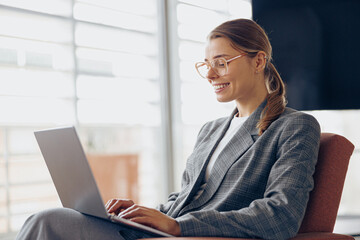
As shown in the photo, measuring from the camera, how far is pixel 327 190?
1429 mm

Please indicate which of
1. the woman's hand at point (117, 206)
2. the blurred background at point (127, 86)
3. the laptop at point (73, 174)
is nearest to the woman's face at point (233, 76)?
the woman's hand at point (117, 206)

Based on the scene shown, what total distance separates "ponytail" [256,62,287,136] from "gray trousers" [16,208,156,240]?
0.62m

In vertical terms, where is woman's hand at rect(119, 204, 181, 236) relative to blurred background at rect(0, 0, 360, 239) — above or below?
below

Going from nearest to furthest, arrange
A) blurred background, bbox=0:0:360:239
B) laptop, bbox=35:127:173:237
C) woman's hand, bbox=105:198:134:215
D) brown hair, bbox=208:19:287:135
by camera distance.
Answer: laptop, bbox=35:127:173:237
woman's hand, bbox=105:198:134:215
brown hair, bbox=208:19:287:135
blurred background, bbox=0:0:360:239

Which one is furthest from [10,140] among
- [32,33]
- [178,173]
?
[178,173]

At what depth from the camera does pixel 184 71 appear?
12.7 feet

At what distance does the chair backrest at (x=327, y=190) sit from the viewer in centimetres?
142

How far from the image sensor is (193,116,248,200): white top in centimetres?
170

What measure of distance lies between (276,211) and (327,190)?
0.71 ft

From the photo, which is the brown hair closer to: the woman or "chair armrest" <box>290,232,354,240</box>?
the woman

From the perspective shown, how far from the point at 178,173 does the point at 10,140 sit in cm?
144

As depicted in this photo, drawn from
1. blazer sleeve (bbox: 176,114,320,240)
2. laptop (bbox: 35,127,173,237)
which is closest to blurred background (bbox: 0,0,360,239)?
blazer sleeve (bbox: 176,114,320,240)

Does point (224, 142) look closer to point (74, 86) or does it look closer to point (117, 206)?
point (117, 206)

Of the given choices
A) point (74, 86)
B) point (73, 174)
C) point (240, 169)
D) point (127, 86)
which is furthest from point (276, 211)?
point (127, 86)
